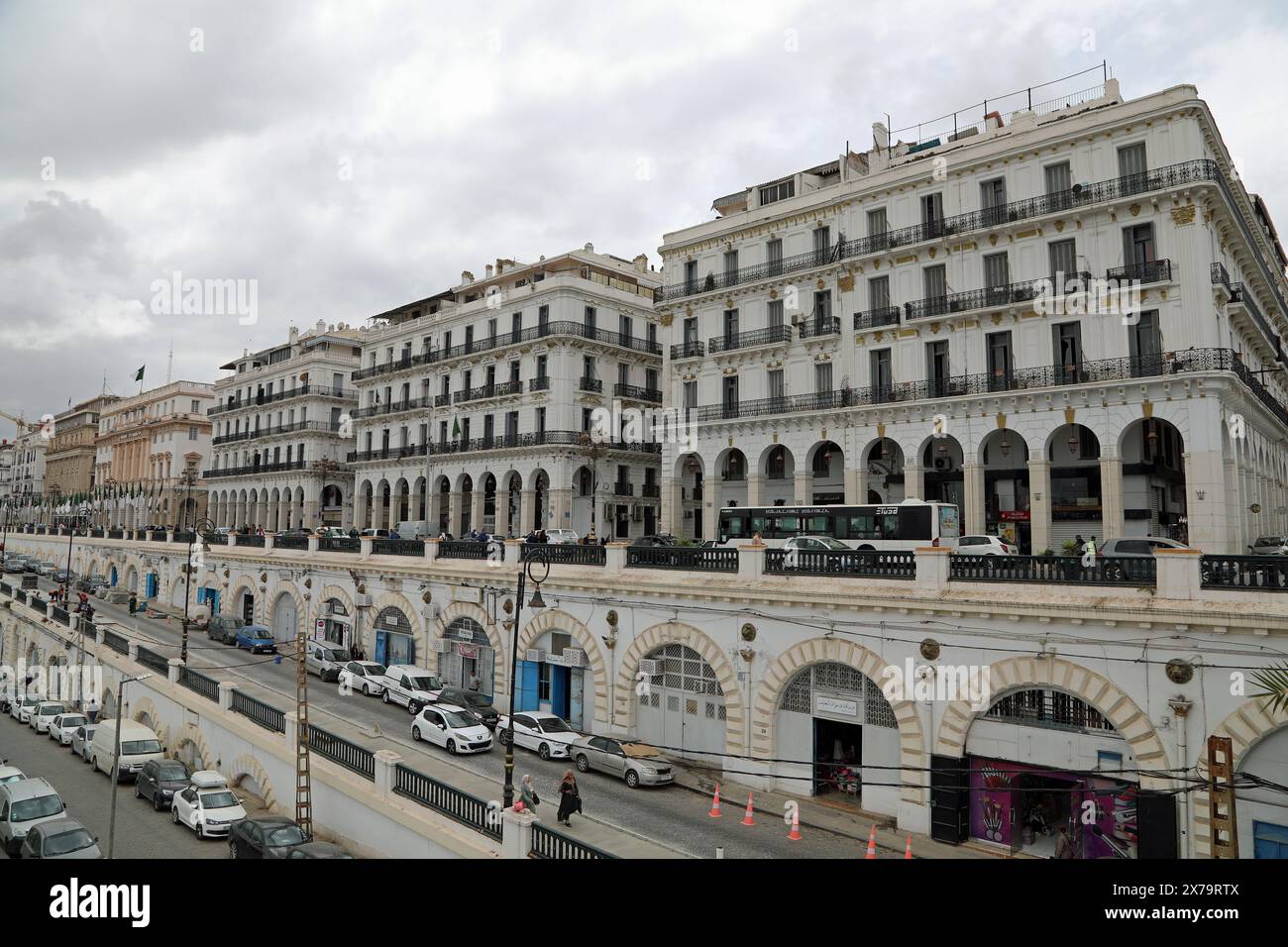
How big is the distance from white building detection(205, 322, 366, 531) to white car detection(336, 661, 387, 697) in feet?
148

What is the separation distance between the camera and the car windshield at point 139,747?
2717 centimetres

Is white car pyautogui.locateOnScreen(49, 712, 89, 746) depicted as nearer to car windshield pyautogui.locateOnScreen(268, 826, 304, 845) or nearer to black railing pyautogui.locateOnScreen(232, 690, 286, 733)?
black railing pyautogui.locateOnScreen(232, 690, 286, 733)

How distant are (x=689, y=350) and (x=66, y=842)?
37704 mm

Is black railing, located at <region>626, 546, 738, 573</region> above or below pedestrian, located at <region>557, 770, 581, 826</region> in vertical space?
above

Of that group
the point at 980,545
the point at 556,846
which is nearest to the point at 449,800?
the point at 556,846

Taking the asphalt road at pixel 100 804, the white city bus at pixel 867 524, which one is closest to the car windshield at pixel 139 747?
the asphalt road at pixel 100 804

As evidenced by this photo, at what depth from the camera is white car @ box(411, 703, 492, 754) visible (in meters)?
25.6

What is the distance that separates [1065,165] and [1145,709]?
28.6 m

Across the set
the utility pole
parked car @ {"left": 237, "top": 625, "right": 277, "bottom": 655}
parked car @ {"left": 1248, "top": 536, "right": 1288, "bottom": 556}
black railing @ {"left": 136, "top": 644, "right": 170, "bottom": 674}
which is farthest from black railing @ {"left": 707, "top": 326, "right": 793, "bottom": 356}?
the utility pole

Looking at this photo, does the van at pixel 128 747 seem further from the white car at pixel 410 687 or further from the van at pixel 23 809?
the white car at pixel 410 687

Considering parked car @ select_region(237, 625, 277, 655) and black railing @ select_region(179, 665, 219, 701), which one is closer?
black railing @ select_region(179, 665, 219, 701)

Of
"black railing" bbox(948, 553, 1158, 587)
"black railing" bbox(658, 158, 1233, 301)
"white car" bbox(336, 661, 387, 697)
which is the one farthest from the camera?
"black railing" bbox(658, 158, 1233, 301)

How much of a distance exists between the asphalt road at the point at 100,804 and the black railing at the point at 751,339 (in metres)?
33.1
